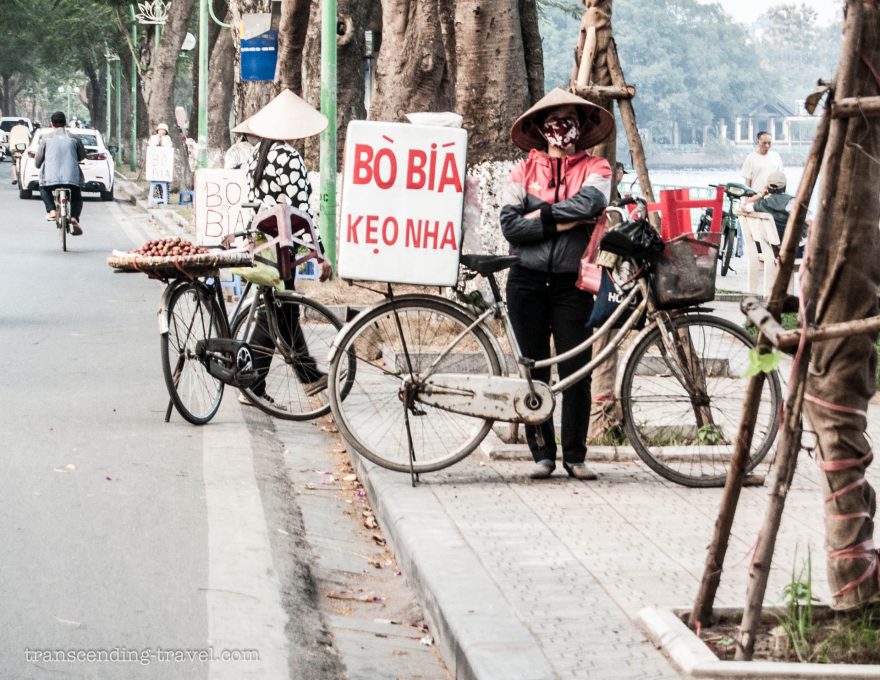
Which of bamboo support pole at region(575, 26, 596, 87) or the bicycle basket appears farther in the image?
bamboo support pole at region(575, 26, 596, 87)

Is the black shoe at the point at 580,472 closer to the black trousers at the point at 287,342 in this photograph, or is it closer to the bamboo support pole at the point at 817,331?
the black trousers at the point at 287,342

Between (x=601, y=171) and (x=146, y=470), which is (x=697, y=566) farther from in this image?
(x=146, y=470)

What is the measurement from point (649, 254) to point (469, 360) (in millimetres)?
986

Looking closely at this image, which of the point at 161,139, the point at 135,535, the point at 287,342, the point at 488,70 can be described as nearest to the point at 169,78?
the point at 161,139

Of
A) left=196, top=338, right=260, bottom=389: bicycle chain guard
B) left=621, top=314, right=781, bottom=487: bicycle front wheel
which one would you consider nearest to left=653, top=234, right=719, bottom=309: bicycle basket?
left=621, top=314, right=781, bottom=487: bicycle front wheel

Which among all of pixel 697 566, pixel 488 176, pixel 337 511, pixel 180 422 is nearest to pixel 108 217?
pixel 488 176

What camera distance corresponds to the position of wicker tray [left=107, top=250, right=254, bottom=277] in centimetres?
867

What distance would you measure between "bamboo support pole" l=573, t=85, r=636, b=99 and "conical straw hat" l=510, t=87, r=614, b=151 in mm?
517

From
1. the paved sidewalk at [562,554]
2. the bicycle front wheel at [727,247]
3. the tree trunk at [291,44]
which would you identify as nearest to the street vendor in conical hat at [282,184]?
the paved sidewalk at [562,554]

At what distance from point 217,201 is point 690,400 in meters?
8.12

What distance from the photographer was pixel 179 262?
8797mm

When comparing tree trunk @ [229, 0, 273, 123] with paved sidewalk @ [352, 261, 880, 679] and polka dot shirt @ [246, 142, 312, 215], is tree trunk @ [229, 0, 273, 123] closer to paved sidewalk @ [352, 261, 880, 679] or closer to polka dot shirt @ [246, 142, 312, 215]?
polka dot shirt @ [246, 142, 312, 215]

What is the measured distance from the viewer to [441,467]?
7672mm

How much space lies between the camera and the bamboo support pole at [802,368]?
14.6 feet
